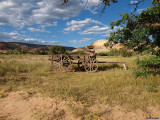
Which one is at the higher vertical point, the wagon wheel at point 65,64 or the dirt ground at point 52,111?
the wagon wheel at point 65,64

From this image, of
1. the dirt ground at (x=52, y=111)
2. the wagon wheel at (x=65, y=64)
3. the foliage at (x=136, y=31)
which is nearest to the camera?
the dirt ground at (x=52, y=111)

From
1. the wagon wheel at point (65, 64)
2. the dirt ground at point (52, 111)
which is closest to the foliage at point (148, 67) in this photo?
the dirt ground at point (52, 111)

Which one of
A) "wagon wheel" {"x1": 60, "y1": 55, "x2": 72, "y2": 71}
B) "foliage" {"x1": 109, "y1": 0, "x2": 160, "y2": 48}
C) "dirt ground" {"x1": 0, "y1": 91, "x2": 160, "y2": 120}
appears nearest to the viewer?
"dirt ground" {"x1": 0, "y1": 91, "x2": 160, "y2": 120}

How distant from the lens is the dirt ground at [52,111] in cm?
334

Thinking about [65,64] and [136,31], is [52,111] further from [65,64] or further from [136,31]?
[65,64]

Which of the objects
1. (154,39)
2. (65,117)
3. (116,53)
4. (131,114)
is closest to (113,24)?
(154,39)

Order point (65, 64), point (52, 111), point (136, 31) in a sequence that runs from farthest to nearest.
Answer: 1. point (65, 64)
2. point (136, 31)
3. point (52, 111)

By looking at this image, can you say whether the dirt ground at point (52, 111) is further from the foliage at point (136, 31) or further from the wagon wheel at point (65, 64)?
the wagon wheel at point (65, 64)

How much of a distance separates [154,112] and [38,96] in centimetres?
407

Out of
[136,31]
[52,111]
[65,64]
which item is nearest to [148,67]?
[136,31]

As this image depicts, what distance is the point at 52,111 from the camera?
3680 millimetres

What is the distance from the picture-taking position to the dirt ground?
3.34 meters

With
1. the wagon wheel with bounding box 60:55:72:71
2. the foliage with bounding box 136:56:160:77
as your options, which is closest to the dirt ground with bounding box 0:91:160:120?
the foliage with bounding box 136:56:160:77

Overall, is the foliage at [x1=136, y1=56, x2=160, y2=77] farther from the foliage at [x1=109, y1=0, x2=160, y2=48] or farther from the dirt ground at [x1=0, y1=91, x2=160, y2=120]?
the dirt ground at [x1=0, y1=91, x2=160, y2=120]
